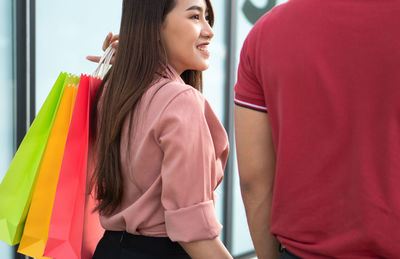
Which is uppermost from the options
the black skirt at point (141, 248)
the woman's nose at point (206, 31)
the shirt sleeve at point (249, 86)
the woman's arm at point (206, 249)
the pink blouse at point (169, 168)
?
the woman's nose at point (206, 31)

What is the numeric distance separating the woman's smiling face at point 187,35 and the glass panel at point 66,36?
1.01m

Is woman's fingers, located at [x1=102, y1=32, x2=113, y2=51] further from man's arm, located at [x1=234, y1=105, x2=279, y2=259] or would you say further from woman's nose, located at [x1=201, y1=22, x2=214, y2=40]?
man's arm, located at [x1=234, y1=105, x2=279, y2=259]

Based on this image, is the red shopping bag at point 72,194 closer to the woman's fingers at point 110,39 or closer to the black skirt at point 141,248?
the black skirt at point 141,248

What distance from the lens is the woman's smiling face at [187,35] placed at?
1.16 m

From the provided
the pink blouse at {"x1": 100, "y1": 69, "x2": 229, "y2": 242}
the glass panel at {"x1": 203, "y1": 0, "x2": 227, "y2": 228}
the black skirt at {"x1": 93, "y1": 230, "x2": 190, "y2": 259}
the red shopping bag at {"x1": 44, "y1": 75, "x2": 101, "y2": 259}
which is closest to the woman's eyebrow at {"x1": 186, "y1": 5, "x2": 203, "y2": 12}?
the pink blouse at {"x1": 100, "y1": 69, "x2": 229, "y2": 242}

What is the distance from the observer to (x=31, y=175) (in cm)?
112

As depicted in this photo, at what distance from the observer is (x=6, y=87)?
1.86 metres

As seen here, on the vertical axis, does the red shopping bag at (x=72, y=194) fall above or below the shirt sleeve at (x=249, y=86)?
below

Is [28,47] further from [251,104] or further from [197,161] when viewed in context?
[251,104]

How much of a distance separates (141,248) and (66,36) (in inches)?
53.5

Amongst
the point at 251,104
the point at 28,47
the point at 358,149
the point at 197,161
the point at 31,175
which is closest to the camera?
the point at 358,149

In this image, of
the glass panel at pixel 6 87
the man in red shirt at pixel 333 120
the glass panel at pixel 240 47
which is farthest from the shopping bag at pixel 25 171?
the glass panel at pixel 240 47

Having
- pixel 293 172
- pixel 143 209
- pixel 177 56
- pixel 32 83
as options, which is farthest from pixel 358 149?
pixel 32 83

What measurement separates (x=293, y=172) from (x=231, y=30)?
245 cm
